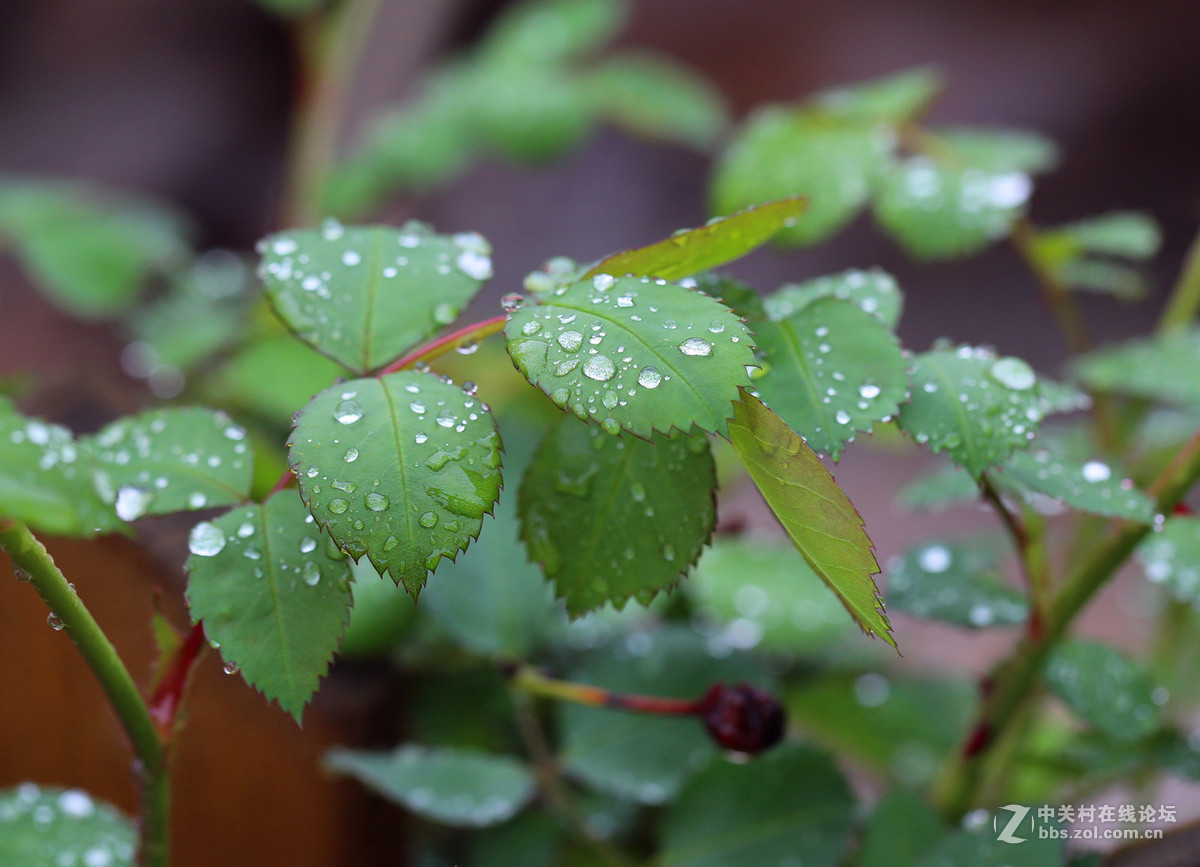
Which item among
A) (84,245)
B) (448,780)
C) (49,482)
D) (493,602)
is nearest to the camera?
(49,482)

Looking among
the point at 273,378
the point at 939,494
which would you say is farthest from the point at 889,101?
the point at 273,378

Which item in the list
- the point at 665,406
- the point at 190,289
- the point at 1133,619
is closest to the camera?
the point at 665,406

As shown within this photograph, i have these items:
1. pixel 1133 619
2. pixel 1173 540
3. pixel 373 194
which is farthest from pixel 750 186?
pixel 1133 619

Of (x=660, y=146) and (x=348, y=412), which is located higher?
(x=348, y=412)

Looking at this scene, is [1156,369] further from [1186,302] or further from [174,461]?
[174,461]

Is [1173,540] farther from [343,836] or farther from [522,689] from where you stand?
[343,836]

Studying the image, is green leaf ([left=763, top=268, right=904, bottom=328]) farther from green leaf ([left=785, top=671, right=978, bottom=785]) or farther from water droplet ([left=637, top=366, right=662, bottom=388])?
green leaf ([left=785, top=671, right=978, bottom=785])
